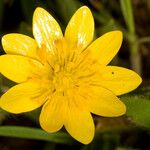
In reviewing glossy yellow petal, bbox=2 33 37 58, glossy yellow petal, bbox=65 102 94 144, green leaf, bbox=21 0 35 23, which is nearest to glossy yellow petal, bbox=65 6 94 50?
glossy yellow petal, bbox=2 33 37 58

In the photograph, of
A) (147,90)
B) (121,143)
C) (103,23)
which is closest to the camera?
(147,90)

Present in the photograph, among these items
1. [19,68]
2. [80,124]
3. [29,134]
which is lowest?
[29,134]

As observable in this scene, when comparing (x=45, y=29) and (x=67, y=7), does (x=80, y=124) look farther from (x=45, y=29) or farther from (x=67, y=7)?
(x=67, y=7)

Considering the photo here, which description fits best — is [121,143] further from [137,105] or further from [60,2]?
[60,2]

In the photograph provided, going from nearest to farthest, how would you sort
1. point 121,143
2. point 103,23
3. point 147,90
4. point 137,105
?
point 137,105 → point 147,90 → point 121,143 → point 103,23

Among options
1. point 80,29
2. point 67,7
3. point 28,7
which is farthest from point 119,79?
point 28,7

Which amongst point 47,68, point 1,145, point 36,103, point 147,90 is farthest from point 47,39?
point 1,145
